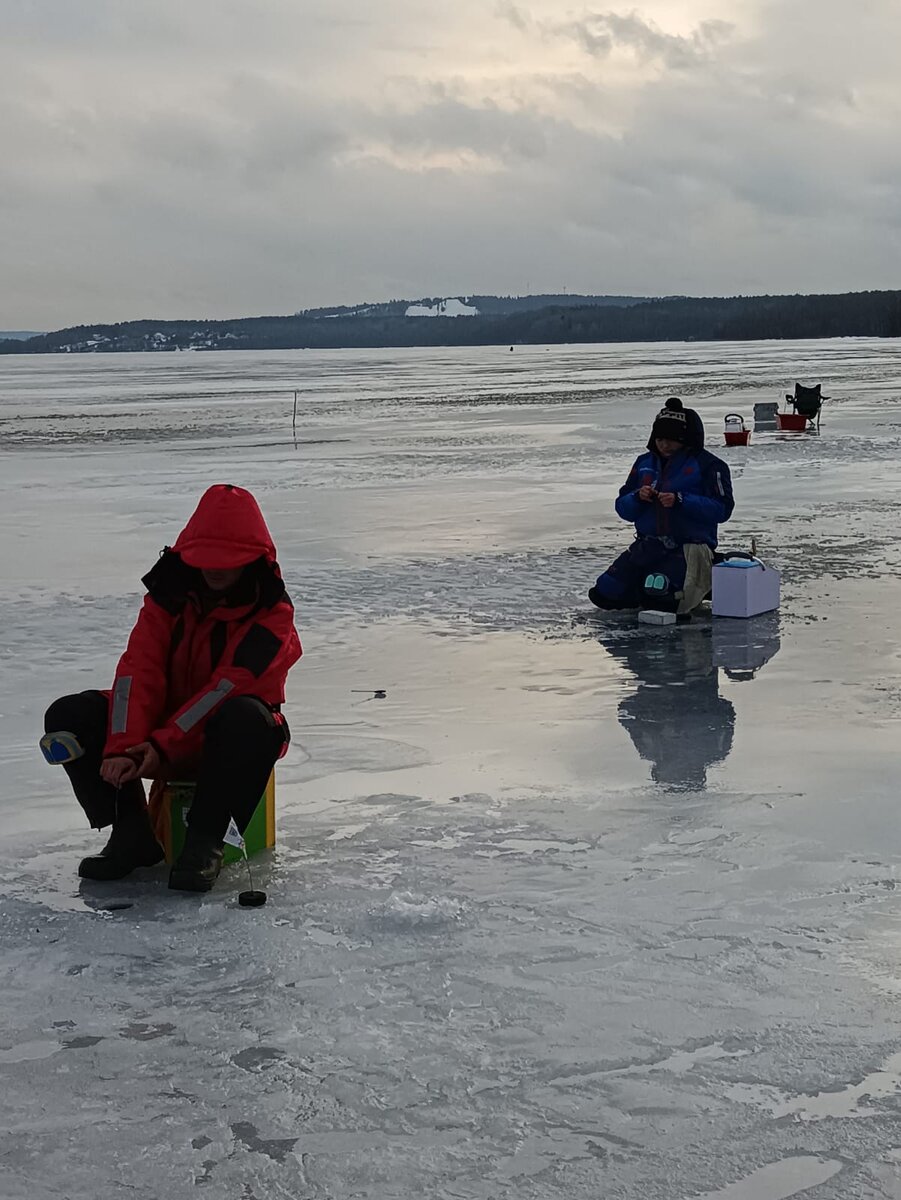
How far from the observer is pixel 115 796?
14.6ft

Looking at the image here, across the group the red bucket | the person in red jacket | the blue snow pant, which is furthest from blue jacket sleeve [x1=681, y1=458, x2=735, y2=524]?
the red bucket

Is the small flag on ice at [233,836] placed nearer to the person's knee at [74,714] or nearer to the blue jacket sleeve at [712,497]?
the person's knee at [74,714]

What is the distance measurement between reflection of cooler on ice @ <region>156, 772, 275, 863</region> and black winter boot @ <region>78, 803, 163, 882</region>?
0.07 meters

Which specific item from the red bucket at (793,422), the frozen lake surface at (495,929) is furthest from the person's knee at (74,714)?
the red bucket at (793,422)

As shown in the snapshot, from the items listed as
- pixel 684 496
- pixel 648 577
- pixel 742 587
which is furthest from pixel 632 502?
pixel 742 587

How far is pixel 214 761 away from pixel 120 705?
0.33 meters

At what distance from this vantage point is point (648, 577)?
8734mm

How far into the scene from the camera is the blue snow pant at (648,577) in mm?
8758

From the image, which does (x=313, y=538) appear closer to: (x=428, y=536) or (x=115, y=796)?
(x=428, y=536)

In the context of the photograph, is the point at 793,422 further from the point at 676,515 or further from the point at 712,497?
the point at 712,497

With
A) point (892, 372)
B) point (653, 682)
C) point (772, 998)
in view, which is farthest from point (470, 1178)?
point (892, 372)

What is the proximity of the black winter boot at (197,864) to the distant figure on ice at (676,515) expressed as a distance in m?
4.79

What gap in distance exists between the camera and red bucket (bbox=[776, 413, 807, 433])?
24.9 meters

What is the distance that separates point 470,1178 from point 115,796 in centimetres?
198
